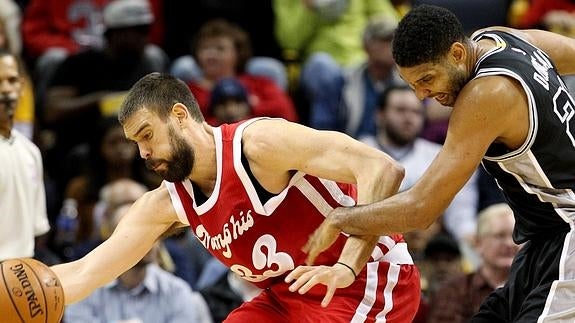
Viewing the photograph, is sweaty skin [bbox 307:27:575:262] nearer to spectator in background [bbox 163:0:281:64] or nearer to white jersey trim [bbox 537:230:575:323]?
white jersey trim [bbox 537:230:575:323]

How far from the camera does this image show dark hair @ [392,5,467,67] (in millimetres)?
4801

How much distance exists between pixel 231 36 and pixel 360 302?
5421mm

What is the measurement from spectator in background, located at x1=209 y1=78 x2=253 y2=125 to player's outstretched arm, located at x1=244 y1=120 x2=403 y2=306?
4.35 meters

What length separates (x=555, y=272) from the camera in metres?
4.89

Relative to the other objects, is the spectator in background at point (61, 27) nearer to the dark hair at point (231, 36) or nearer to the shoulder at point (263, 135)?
the dark hair at point (231, 36)

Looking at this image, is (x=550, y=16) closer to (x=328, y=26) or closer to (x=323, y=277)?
(x=328, y=26)

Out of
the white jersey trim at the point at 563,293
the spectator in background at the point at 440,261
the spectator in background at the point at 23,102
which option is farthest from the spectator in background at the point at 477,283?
the spectator in background at the point at 23,102

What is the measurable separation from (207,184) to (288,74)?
5.67m

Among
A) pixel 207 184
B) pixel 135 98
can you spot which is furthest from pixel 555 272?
pixel 135 98

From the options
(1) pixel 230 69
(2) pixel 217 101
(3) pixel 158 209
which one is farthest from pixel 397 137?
(3) pixel 158 209

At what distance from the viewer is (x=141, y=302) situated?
805 cm

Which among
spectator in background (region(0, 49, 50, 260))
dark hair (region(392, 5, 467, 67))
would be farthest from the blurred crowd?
dark hair (region(392, 5, 467, 67))

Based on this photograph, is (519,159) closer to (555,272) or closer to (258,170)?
(555,272)

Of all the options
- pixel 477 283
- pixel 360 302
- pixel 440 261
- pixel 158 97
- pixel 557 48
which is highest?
pixel 557 48
